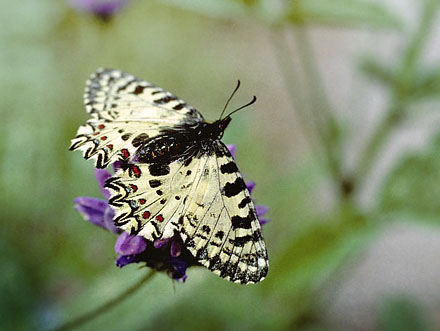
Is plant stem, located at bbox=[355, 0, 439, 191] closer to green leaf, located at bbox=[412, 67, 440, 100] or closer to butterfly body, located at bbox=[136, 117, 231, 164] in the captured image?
green leaf, located at bbox=[412, 67, 440, 100]

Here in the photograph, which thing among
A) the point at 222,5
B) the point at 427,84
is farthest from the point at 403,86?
the point at 222,5

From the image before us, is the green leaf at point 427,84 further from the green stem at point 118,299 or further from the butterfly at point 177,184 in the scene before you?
the green stem at point 118,299

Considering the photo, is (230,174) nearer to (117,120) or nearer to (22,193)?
(117,120)

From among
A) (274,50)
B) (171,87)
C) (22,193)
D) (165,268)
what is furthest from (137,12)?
(165,268)

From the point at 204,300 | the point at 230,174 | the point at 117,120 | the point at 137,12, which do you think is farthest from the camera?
the point at 137,12

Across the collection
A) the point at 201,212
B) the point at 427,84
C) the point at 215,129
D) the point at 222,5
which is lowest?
the point at 201,212

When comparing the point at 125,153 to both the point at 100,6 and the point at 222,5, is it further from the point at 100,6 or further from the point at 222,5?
the point at 100,6

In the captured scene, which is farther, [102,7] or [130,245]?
[102,7]
